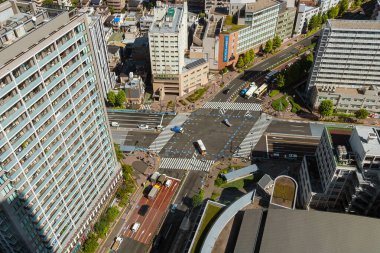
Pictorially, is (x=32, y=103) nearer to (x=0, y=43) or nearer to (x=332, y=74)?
(x=0, y=43)

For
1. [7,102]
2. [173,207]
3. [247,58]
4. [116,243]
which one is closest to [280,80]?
[247,58]

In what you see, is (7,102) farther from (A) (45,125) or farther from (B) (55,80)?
(B) (55,80)

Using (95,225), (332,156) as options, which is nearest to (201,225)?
(95,225)

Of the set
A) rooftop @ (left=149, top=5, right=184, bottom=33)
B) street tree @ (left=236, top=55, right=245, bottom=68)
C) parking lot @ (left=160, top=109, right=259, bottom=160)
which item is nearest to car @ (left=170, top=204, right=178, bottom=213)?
parking lot @ (left=160, top=109, right=259, bottom=160)

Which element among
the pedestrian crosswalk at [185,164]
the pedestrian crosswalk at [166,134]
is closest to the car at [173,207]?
the pedestrian crosswalk at [185,164]

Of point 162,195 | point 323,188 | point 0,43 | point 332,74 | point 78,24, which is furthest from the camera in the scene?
point 332,74

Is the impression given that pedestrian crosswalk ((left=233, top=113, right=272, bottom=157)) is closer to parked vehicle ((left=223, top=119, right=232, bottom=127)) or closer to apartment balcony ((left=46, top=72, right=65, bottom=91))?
parked vehicle ((left=223, top=119, right=232, bottom=127))
